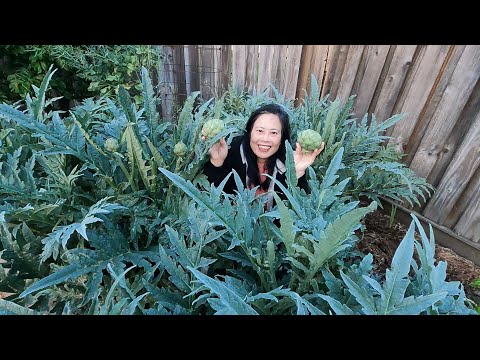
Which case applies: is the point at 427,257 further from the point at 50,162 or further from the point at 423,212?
the point at 423,212

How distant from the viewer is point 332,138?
1.50 m

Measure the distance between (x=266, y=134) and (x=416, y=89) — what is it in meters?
0.95

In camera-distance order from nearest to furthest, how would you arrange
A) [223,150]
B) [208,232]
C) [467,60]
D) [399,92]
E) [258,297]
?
[258,297], [208,232], [223,150], [467,60], [399,92]

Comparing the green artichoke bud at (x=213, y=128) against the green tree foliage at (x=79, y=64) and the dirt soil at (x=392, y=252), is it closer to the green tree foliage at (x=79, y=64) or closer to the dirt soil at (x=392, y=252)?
the dirt soil at (x=392, y=252)

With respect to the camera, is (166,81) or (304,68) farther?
(166,81)

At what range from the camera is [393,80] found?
173 centimetres

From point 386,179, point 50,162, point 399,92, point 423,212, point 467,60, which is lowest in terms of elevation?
point 423,212

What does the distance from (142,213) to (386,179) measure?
1.10 meters

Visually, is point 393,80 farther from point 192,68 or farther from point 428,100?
point 192,68

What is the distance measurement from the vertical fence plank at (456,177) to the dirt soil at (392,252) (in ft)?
0.60

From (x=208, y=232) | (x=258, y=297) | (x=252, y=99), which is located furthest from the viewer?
(x=252, y=99)

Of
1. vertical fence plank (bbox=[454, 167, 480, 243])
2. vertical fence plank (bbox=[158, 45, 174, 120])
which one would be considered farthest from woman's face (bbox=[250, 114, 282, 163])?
vertical fence plank (bbox=[158, 45, 174, 120])

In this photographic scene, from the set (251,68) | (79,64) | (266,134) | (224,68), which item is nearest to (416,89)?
(266,134)

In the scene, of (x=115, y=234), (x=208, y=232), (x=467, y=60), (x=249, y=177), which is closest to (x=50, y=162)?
(x=115, y=234)
